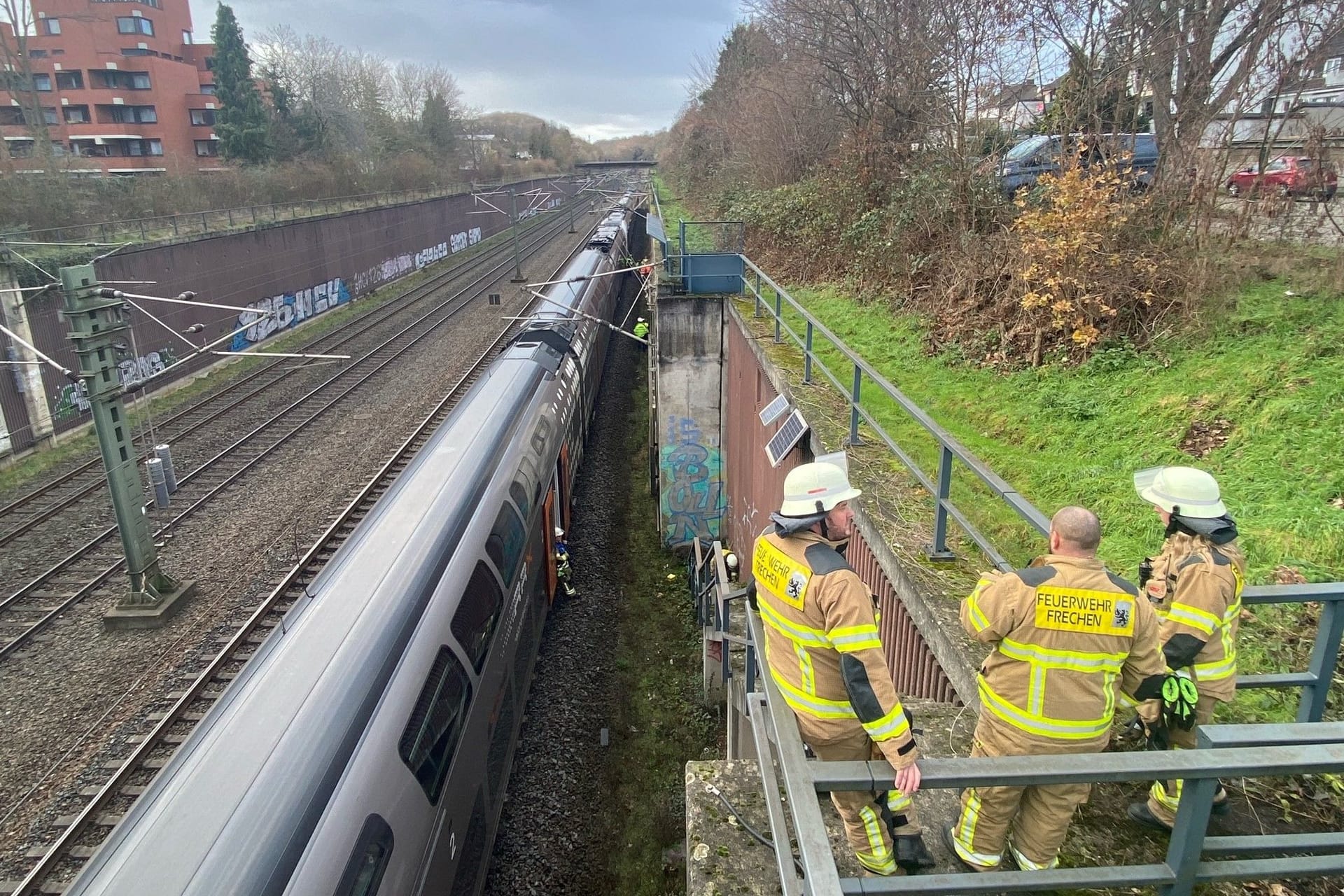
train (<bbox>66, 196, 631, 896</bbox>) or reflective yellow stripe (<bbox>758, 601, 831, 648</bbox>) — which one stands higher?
reflective yellow stripe (<bbox>758, 601, 831, 648</bbox>)

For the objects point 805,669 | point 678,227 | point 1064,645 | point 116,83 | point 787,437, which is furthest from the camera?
point 116,83

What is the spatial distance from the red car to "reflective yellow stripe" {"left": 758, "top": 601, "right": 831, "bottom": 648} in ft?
26.0

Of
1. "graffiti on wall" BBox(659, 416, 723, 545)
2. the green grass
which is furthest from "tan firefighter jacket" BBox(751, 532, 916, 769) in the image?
the green grass

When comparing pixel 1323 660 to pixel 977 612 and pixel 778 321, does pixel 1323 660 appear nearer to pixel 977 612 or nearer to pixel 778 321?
pixel 977 612

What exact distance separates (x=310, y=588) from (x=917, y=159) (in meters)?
11.9

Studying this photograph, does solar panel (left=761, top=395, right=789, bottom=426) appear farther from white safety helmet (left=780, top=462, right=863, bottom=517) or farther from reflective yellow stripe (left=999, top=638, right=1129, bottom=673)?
reflective yellow stripe (left=999, top=638, right=1129, bottom=673)

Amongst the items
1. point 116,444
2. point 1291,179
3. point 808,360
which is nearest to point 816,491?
point 808,360

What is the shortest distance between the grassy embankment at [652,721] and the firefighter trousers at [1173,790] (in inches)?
197

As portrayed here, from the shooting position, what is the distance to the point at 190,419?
1705 centimetres

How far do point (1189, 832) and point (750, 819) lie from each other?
74.4 inches

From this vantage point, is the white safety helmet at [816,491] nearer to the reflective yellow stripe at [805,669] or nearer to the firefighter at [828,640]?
the firefighter at [828,640]

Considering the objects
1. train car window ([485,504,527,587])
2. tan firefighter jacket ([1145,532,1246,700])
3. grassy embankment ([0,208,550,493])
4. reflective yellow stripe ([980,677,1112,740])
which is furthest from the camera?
grassy embankment ([0,208,550,493])

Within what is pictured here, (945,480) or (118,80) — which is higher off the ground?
(118,80)

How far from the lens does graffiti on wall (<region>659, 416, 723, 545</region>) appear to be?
14.2 metres
